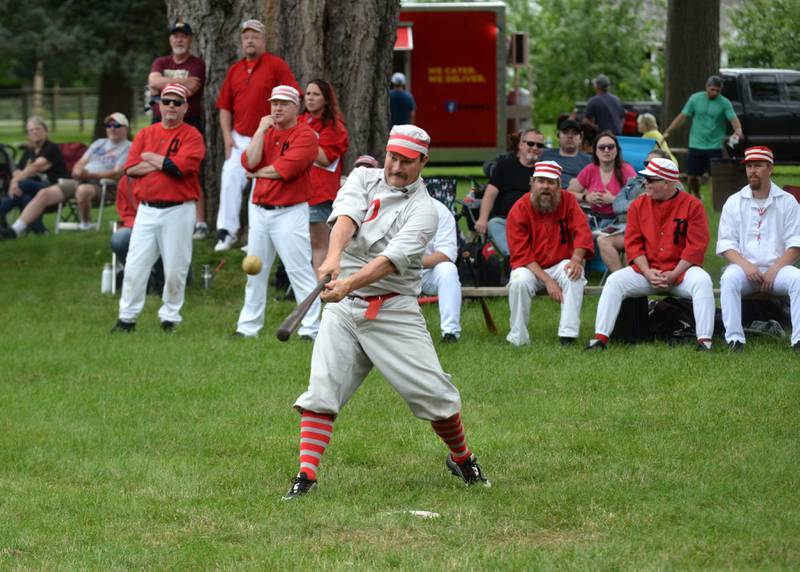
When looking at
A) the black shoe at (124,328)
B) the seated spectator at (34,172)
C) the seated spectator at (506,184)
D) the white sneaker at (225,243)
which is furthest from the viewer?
the seated spectator at (34,172)

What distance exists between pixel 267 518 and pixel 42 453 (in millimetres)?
2052

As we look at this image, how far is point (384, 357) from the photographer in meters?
7.66

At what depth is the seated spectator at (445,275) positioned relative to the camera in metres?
12.2

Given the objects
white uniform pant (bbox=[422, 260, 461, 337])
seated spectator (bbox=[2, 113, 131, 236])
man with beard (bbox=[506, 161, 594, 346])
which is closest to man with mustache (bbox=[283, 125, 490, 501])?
man with beard (bbox=[506, 161, 594, 346])

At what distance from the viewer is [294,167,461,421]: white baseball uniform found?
761 centimetres

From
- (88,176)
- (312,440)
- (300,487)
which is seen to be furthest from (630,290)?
(88,176)

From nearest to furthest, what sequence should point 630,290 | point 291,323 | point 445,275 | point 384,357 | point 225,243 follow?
point 291,323, point 384,357, point 630,290, point 445,275, point 225,243

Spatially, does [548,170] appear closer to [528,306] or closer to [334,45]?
[528,306]

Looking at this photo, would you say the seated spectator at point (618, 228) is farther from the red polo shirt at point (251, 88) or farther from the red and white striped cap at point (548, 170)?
the red polo shirt at point (251, 88)

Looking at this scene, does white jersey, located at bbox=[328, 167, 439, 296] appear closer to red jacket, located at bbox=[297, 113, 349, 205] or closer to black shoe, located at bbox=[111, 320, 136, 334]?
red jacket, located at bbox=[297, 113, 349, 205]

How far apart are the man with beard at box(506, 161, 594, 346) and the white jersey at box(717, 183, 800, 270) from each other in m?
1.11

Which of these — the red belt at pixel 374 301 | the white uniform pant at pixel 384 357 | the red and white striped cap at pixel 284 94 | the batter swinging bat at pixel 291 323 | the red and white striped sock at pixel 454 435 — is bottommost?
the red and white striped sock at pixel 454 435

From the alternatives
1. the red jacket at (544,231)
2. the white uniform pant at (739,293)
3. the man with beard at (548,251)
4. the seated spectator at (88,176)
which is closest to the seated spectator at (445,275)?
the man with beard at (548,251)

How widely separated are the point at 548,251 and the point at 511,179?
89.2 inches
